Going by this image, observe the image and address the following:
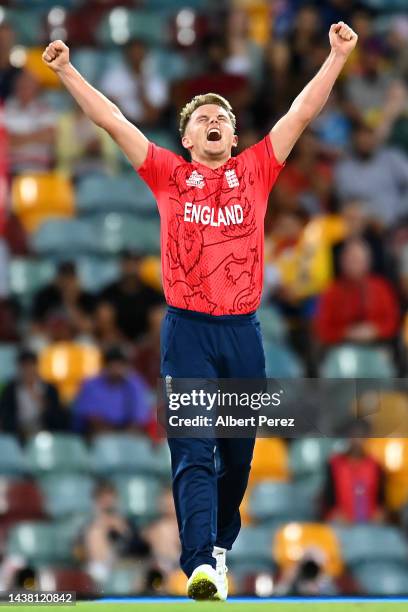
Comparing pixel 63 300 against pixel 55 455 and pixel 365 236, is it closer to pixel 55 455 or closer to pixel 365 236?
pixel 55 455

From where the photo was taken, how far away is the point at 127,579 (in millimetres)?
9891

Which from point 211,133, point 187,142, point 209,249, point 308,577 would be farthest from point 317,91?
point 308,577

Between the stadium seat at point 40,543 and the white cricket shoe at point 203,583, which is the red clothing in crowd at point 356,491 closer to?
the stadium seat at point 40,543

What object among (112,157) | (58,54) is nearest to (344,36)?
(58,54)

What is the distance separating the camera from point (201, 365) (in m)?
6.64

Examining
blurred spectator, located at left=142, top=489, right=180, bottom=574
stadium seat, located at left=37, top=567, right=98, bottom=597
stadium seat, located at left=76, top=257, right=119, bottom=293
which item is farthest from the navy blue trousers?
stadium seat, located at left=76, top=257, right=119, bottom=293

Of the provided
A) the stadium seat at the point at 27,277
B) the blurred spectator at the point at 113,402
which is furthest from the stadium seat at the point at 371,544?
the stadium seat at the point at 27,277

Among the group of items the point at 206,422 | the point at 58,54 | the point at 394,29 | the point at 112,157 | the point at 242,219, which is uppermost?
the point at 394,29

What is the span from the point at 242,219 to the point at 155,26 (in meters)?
7.60

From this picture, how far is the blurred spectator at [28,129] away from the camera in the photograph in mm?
12953

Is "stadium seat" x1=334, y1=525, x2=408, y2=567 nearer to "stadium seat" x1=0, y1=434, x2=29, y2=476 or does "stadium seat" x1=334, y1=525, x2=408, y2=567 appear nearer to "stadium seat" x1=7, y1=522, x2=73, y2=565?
"stadium seat" x1=7, y1=522, x2=73, y2=565

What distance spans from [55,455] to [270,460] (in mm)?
1462

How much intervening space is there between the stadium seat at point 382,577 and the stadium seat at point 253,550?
1.87 feet

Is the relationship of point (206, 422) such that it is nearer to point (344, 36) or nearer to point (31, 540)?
point (344, 36)
